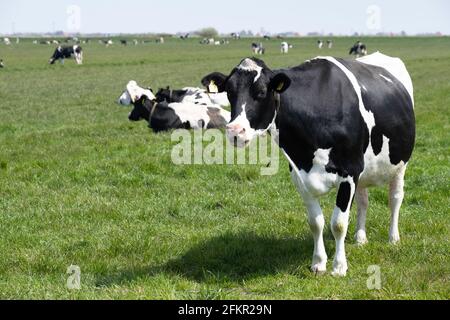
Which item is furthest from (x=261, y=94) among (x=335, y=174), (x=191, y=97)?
(x=191, y=97)

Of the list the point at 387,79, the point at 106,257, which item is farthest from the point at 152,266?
the point at 387,79

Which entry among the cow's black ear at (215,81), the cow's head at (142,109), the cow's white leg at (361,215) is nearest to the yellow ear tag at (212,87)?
the cow's black ear at (215,81)

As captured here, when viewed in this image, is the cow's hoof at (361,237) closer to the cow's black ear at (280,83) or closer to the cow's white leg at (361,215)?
the cow's white leg at (361,215)

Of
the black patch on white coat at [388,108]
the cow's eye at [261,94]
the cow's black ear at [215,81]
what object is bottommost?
the black patch on white coat at [388,108]

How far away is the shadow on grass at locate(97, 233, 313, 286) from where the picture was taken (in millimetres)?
6173

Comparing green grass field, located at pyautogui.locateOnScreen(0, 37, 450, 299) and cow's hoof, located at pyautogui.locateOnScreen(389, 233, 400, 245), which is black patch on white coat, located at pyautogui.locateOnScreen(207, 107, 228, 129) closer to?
green grass field, located at pyautogui.locateOnScreen(0, 37, 450, 299)

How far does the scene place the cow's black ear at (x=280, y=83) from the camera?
5480mm

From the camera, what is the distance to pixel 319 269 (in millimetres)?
6203

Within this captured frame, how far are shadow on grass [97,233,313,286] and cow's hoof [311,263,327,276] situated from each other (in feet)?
0.42

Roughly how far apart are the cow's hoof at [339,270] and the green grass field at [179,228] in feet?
0.26

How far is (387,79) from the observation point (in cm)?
691

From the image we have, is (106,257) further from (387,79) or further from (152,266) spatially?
(387,79)

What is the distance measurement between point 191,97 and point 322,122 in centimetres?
1317

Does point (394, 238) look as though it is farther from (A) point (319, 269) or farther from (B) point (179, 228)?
(B) point (179, 228)
